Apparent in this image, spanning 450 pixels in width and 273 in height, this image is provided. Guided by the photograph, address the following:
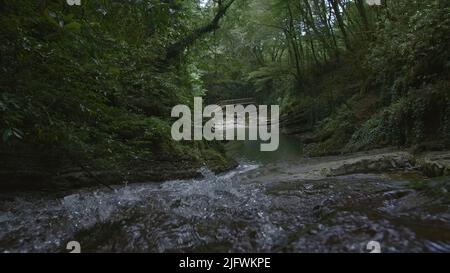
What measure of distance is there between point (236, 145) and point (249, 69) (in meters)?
12.5

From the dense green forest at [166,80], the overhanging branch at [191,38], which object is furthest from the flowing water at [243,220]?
the overhanging branch at [191,38]

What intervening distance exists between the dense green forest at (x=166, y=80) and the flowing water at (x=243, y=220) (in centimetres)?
73

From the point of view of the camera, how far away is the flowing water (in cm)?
279

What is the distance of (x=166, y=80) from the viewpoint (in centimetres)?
796

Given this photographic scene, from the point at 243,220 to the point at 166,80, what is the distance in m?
5.25

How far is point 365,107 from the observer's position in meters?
11.6

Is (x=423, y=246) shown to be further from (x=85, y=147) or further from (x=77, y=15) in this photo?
(x=77, y=15)

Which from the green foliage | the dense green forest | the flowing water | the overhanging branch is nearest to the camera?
the green foliage

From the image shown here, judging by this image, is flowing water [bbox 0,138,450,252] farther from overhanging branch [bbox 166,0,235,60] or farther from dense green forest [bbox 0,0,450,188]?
overhanging branch [bbox 166,0,235,60]

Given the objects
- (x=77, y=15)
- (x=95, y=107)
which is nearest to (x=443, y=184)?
(x=95, y=107)

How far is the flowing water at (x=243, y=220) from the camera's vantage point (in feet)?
9.17

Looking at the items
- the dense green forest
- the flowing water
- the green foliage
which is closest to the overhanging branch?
the dense green forest

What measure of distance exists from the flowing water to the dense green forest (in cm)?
73

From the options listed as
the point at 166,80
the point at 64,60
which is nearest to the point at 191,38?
the point at 166,80
